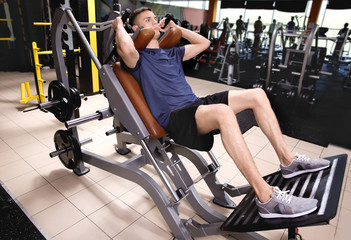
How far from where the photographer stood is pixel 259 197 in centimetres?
125

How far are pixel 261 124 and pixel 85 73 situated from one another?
354cm

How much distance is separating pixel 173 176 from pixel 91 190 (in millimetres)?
792

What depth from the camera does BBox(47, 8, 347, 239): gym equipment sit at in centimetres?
125

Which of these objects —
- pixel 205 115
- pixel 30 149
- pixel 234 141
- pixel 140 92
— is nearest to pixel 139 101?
pixel 140 92

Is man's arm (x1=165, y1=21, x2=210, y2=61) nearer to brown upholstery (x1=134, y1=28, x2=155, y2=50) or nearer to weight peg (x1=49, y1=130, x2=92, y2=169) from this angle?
brown upholstery (x1=134, y1=28, x2=155, y2=50)

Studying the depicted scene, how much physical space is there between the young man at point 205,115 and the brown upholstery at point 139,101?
32mm

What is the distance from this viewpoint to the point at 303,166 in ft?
4.82

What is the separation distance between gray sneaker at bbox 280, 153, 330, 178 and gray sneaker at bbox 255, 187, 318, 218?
0.32 metres

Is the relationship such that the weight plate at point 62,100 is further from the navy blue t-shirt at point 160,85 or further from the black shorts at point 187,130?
the black shorts at point 187,130

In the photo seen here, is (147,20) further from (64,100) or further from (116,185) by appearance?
(116,185)

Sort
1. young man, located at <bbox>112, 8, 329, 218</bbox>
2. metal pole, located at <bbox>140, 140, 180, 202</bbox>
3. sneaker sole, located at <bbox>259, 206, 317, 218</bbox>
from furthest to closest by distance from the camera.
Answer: metal pole, located at <bbox>140, 140, 180, 202</bbox> < young man, located at <bbox>112, 8, 329, 218</bbox> < sneaker sole, located at <bbox>259, 206, 317, 218</bbox>

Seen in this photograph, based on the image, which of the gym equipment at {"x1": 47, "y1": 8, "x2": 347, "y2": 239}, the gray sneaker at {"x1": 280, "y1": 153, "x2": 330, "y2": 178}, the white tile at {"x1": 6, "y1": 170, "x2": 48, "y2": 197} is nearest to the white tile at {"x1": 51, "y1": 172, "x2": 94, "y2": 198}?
the white tile at {"x1": 6, "y1": 170, "x2": 48, "y2": 197}

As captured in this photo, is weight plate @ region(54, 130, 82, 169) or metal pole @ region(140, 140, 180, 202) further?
weight plate @ region(54, 130, 82, 169)

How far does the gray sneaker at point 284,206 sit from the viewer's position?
113cm
